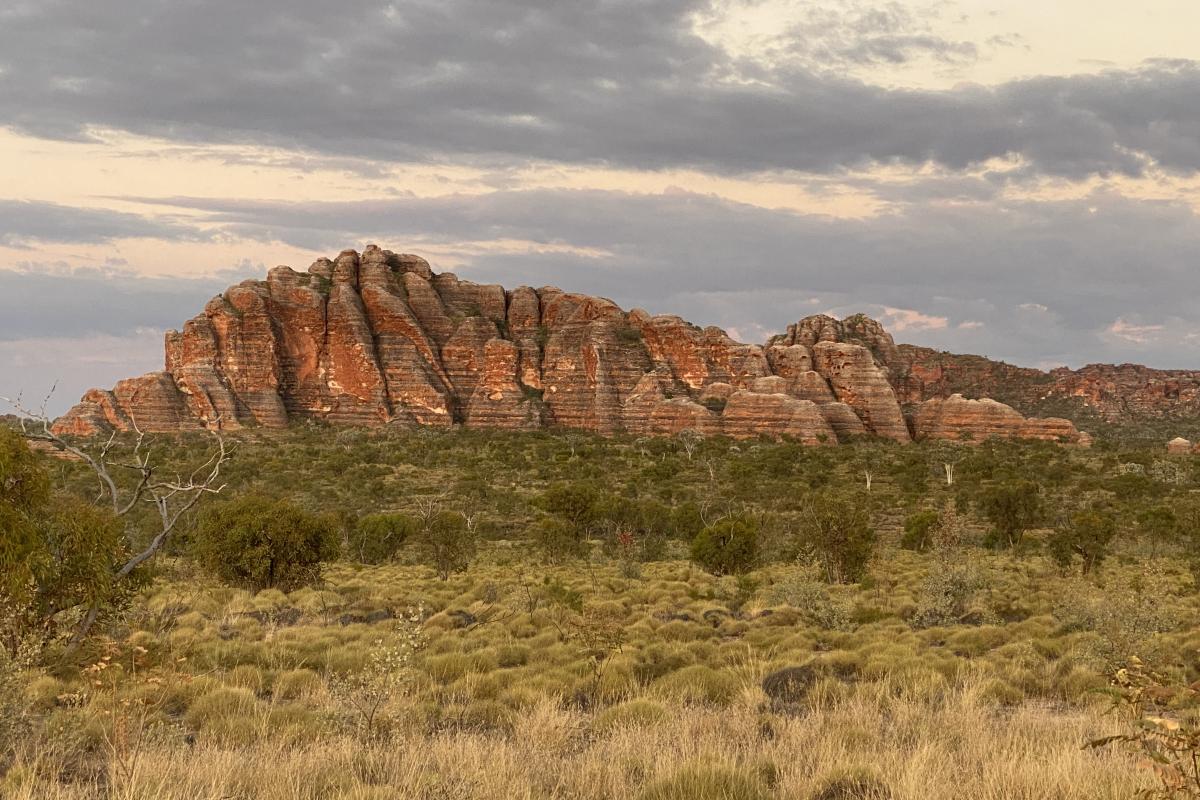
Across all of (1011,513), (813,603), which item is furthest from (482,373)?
(813,603)

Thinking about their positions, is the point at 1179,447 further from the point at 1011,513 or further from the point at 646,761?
the point at 646,761

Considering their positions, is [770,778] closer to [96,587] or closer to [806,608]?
[96,587]

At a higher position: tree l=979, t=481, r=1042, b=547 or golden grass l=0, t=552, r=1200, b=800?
golden grass l=0, t=552, r=1200, b=800

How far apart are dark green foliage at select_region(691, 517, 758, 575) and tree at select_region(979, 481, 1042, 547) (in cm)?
1883

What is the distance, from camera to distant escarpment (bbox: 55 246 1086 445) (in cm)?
10562

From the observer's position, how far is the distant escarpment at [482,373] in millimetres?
105625

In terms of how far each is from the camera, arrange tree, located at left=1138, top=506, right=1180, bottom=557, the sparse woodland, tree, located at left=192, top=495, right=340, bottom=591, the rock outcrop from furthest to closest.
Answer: the rock outcrop < tree, located at left=1138, top=506, right=1180, bottom=557 < tree, located at left=192, top=495, right=340, bottom=591 < the sparse woodland

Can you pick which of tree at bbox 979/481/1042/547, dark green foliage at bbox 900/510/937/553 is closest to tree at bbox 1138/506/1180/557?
tree at bbox 979/481/1042/547

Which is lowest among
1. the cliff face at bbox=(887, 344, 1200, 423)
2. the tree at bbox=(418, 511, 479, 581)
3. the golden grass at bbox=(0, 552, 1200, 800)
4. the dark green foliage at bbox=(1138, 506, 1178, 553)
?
the tree at bbox=(418, 511, 479, 581)

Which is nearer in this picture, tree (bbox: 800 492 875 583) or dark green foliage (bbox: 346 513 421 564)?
tree (bbox: 800 492 875 583)

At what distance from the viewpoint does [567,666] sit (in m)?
14.4

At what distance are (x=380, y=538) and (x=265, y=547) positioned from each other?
1732 cm

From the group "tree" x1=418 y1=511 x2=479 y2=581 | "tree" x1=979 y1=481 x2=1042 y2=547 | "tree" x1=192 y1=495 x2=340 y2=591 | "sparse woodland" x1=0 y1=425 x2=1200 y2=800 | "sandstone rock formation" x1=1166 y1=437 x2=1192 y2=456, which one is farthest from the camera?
"sandstone rock formation" x1=1166 y1=437 x2=1192 y2=456

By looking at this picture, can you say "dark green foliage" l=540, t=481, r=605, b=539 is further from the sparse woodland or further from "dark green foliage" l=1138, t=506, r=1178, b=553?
"dark green foliage" l=1138, t=506, r=1178, b=553
